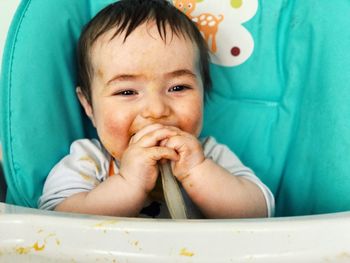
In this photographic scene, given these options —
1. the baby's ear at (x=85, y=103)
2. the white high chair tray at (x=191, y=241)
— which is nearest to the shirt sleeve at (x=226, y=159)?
the baby's ear at (x=85, y=103)

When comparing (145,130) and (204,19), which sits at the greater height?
(204,19)

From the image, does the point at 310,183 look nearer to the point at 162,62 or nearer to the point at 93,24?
the point at 162,62

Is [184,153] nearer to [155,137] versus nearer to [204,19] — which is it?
[155,137]

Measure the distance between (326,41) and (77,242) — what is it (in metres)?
0.59

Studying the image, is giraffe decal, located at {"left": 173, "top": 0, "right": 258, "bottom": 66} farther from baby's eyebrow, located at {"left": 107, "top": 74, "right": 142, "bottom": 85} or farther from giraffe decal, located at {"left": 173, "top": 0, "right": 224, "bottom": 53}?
baby's eyebrow, located at {"left": 107, "top": 74, "right": 142, "bottom": 85}

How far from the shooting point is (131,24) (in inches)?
30.0

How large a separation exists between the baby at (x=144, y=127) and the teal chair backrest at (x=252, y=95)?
0.05 metres

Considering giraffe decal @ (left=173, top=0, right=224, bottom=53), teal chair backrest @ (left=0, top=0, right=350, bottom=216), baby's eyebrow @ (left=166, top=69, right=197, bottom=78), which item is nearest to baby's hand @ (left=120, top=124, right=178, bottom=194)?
baby's eyebrow @ (left=166, top=69, right=197, bottom=78)

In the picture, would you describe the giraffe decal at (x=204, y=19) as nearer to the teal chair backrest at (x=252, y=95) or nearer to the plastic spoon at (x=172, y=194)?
the teal chair backrest at (x=252, y=95)

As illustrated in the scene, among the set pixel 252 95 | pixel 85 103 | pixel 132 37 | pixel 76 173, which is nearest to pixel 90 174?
pixel 76 173

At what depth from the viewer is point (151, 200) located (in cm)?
79

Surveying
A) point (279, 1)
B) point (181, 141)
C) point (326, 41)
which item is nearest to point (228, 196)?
point (181, 141)

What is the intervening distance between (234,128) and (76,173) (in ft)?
1.18

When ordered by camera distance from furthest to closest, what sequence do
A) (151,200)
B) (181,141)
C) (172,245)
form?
(151,200), (181,141), (172,245)
